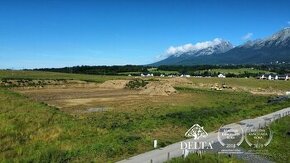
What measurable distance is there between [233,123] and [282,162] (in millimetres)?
20971

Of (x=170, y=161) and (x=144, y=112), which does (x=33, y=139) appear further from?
(x=144, y=112)

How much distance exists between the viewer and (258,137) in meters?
44.3

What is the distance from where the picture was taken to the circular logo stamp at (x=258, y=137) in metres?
41.4

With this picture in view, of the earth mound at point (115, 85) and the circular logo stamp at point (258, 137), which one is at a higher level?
the earth mound at point (115, 85)

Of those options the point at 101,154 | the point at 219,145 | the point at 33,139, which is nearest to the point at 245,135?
the point at 219,145

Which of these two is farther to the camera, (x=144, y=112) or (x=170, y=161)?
(x=144, y=112)

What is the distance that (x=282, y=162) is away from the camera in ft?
114

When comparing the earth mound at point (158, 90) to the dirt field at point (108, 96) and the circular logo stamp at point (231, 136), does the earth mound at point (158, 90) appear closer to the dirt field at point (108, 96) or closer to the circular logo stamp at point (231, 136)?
the dirt field at point (108, 96)

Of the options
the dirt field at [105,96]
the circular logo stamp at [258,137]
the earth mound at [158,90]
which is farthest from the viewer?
the earth mound at [158,90]

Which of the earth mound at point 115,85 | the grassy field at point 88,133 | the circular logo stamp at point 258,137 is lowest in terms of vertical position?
the circular logo stamp at point 258,137

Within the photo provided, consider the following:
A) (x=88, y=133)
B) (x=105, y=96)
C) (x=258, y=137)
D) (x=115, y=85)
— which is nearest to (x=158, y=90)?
(x=105, y=96)

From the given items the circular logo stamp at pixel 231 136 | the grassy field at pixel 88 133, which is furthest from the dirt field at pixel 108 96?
the circular logo stamp at pixel 231 136

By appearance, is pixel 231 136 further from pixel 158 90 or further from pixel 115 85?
pixel 115 85

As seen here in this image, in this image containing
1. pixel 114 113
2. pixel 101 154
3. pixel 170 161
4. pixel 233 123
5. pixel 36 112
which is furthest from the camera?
pixel 114 113
